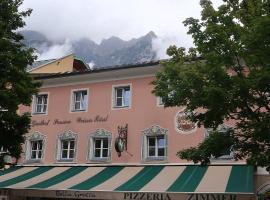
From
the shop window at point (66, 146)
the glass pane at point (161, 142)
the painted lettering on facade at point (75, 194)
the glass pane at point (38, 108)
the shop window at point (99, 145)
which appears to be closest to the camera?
the painted lettering on facade at point (75, 194)

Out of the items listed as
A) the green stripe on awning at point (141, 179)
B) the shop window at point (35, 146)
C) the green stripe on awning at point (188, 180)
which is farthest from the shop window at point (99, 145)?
the green stripe on awning at point (188, 180)

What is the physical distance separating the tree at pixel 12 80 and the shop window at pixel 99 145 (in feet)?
18.1

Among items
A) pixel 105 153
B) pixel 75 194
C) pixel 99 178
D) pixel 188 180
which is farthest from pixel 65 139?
pixel 188 180

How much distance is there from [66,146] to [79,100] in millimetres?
2377

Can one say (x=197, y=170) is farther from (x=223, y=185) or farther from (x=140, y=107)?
(x=140, y=107)

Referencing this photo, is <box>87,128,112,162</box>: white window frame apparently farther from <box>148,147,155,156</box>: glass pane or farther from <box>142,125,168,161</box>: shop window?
<box>148,147,155,156</box>: glass pane

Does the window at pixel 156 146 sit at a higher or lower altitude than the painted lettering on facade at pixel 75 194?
higher

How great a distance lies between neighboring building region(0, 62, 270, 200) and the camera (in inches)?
696

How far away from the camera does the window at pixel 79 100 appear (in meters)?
23.5

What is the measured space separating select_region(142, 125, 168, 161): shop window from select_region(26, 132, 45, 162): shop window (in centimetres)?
565

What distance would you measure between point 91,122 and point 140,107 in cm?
266

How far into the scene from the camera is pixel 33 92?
17.3 metres

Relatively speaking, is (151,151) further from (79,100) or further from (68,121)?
(79,100)

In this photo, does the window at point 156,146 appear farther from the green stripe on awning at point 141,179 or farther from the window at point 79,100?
the window at point 79,100
